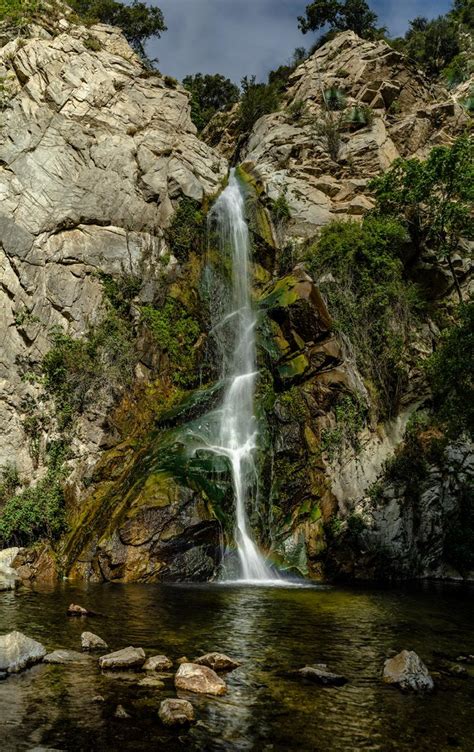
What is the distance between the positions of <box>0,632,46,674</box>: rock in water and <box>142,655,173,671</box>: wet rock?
1.70 meters

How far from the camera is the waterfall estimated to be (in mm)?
20688

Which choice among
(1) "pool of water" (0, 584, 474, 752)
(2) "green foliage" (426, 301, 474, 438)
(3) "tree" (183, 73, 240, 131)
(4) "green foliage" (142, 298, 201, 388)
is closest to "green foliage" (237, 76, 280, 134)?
(3) "tree" (183, 73, 240, 131)

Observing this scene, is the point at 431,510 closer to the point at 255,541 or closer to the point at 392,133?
the point at 255,541

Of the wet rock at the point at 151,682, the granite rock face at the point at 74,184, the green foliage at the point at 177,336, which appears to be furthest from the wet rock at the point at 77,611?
the green foliage at the point at 177,336

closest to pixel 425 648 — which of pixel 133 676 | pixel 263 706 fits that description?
pixel 263 706

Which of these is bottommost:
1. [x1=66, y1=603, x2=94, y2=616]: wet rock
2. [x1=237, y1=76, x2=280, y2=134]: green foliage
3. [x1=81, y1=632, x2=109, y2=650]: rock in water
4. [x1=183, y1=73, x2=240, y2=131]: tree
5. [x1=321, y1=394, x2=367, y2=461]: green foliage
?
[x1=81, y1=632, x2=109, y2=650]: rock in water

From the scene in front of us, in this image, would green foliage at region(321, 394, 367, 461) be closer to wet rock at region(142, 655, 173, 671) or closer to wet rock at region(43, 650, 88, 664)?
wet rock at region(142, 655, 173, 671)

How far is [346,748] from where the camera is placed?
593 centimetres

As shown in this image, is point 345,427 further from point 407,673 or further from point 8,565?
point 407,673

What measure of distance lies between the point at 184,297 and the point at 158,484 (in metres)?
14.5

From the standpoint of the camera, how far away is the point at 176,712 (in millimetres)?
6434

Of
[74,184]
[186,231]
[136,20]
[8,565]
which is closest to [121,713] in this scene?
[8,565]

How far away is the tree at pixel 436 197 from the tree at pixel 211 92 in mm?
32853

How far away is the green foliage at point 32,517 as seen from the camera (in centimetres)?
2222
